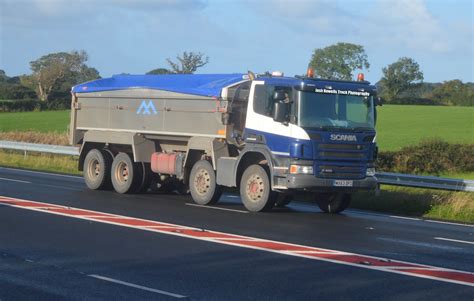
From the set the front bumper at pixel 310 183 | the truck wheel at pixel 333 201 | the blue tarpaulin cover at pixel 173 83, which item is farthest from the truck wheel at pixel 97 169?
the front bumper at pixel 310 183

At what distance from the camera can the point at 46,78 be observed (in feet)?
255

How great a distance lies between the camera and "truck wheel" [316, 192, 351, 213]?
18000 millimetres

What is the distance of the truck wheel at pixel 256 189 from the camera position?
16.9 metres

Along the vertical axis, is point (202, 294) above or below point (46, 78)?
below

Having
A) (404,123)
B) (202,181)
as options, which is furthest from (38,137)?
(404,123)

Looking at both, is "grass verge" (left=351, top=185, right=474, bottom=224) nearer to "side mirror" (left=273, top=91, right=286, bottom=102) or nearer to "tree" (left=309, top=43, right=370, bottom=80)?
"side mirror" (left=273, top=91, right=286, bottom=102)

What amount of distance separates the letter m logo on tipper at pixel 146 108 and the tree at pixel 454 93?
253 ft

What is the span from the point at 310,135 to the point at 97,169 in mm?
7380

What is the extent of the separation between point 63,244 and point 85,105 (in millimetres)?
10412

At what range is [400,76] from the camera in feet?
344

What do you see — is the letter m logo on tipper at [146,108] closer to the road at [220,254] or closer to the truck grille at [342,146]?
the road at [220,254]

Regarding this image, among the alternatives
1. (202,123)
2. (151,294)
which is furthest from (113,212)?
(151,294)

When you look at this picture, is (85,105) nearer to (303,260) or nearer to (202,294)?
(303,260)

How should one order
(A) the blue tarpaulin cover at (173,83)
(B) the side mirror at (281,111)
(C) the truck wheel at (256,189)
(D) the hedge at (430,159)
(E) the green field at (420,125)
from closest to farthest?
(B) the side mirror at (281,111) < (C) the truck wheel at (256,189) < (A) the blue tarpaulin cover at (173,83) < (D) the hedge at (430,159) < (E) the green field at (420,125)
